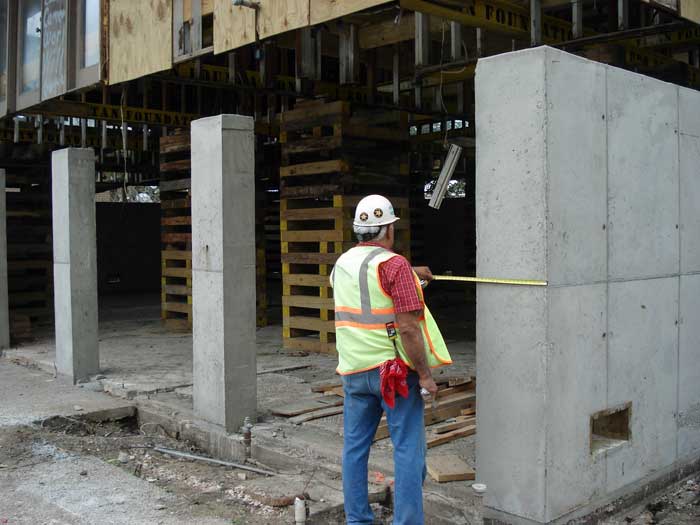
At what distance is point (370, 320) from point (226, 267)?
103 inches

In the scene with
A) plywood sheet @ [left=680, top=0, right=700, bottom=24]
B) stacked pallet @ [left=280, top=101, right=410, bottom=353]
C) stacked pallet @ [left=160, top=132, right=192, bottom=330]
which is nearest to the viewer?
plywood sheet @ [left=680, top=0, right=700, bottom=24]

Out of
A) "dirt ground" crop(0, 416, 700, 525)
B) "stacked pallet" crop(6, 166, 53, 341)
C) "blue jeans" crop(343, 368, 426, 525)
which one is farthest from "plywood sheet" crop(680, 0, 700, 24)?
"stacked pallet" crop(6, 166, 53, 341)

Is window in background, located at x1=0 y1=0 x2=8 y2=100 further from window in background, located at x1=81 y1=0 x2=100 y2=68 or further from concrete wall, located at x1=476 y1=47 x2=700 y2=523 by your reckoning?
concrete wall, located at x1=476 y1=47 x2=700 y2=523

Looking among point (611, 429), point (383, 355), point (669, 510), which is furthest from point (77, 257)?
point (669, 510)

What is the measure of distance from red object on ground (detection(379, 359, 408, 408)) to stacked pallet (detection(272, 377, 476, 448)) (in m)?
1.87

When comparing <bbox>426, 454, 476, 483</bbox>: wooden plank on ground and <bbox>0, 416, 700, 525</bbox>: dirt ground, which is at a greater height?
<bbox>426, 454, 476, 483</bbox>: wooden plank on ground

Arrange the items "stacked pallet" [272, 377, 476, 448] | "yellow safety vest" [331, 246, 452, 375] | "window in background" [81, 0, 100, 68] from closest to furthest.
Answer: "yellow safety vest" [331, 246, 452, 375] → "stacked pallet" [272, 377, 476, 448] → "window in background" [81, 0, 100, 68]

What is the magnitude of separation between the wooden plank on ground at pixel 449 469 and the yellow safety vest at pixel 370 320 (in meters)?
1.18

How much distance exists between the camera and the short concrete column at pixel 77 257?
9.21 meters

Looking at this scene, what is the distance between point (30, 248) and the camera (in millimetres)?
13977

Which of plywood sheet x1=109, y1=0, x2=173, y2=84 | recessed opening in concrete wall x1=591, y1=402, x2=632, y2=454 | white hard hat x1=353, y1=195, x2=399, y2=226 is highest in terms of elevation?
plywood sheet x1=109, y1=0, x2=173, y2=84

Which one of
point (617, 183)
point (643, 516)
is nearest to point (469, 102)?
point (617, 183)

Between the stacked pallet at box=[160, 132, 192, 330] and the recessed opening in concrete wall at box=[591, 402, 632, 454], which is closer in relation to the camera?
the recessed opening in concrete wall at box=[591, 402, 632, 454]

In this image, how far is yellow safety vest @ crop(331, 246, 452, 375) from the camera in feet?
13.9
